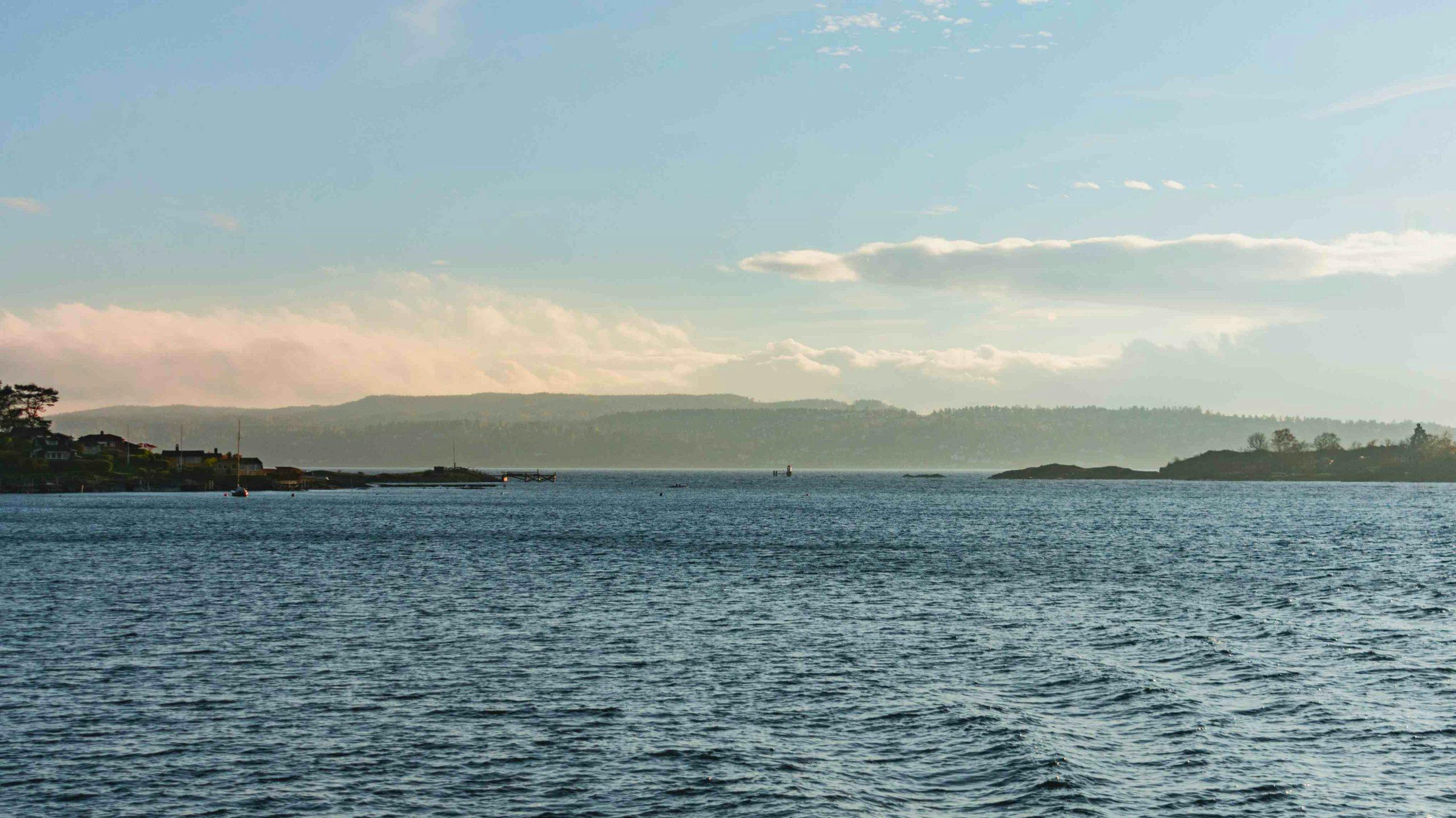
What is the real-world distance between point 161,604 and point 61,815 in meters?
41.0

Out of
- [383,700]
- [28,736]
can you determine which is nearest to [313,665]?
[383,700]

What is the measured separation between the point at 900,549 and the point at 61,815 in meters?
92.0

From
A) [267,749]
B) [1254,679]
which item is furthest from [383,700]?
[1254,679]

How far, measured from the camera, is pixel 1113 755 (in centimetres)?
3158

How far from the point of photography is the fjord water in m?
28.4

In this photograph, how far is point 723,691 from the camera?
40.1 metres

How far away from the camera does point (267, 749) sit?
32.0m

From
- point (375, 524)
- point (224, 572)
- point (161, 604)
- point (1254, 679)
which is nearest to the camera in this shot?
point (1254, 679)

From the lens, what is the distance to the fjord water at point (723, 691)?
1118 inches

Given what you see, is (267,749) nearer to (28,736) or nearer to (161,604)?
(28,736)

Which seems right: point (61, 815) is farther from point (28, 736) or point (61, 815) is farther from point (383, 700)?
point (383, 700)

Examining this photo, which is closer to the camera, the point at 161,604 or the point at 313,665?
the point at 313,665

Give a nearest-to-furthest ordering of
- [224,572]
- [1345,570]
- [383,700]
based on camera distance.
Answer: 1. [383,700]
2. [224,572]
3. [1345,570]

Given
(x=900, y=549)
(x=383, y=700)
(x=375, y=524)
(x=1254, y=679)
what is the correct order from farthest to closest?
(x=375, y=524) → (x=900, y=549) → (x=1254, y=679) → (x=383, y=700)
